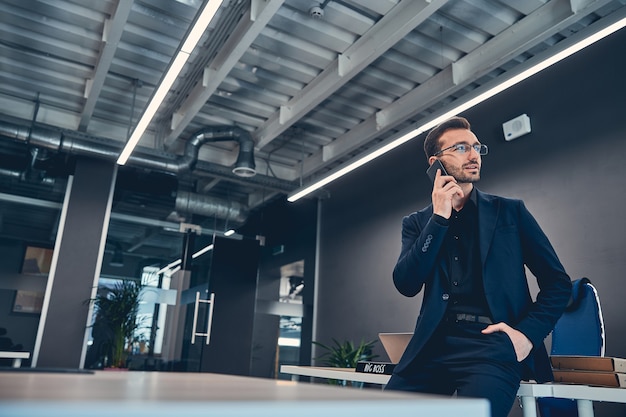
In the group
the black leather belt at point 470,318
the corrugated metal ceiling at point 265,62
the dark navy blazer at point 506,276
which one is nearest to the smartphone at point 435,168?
the dark navy blazer at point 506,276

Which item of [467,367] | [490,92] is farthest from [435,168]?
[490,92]

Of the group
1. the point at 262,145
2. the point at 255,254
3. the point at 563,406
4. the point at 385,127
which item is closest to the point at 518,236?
the point at 563,406

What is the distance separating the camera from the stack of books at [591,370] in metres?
1.57

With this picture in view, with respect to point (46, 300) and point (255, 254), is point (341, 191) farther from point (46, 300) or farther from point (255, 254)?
point (46, 300)

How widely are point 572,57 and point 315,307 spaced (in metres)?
4.20

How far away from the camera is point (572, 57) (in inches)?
159

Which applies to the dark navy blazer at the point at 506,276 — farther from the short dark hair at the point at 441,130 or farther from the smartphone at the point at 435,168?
the short dark hair at the point at 441,130

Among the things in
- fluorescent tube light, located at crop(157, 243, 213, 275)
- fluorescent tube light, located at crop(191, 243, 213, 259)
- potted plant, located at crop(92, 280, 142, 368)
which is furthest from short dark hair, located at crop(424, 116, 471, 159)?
fluorescent tube light, located at crop(191, 243, 213, 259)

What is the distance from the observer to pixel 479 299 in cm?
140

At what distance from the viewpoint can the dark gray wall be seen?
3531 mm

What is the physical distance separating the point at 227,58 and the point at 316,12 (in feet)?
2.90

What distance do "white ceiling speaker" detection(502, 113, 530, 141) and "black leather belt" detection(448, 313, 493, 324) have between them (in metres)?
3.30

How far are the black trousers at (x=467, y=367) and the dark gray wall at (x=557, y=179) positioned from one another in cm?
257

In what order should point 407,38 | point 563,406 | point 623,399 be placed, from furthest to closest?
point 407,38 → point 563,406 → point 623,399
